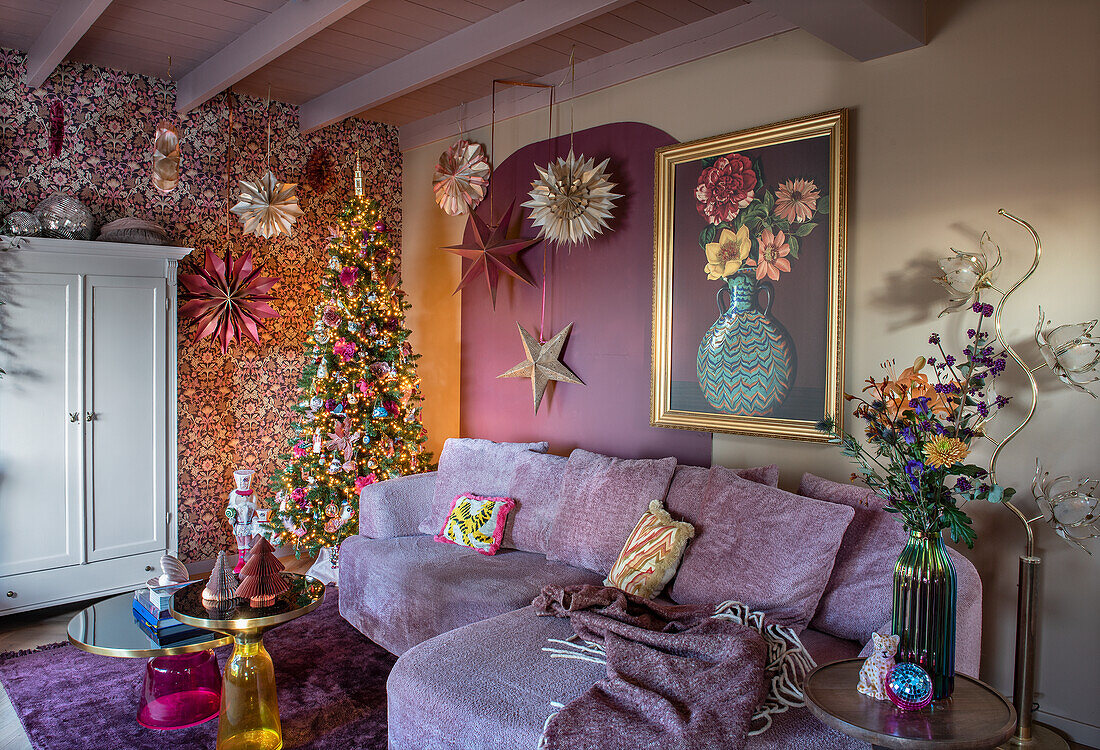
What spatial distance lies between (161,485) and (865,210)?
3894 mm

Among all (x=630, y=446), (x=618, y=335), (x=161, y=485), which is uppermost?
(x=618, y=335)

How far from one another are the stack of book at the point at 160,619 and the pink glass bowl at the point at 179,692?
154 mm

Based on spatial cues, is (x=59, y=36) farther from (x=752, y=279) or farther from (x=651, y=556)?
(x=651, y=556)

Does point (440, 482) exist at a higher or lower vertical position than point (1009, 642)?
higher

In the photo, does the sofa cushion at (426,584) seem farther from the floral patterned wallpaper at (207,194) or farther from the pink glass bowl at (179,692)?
the floral patterned wallpaper at (207,194)

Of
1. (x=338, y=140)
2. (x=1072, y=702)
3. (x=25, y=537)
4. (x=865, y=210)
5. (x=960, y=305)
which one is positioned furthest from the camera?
(x=338, y=140)

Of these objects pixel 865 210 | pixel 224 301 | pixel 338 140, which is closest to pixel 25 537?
pixel 224 301

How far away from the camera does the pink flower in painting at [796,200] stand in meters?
3.24

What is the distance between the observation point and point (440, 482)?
159 inches

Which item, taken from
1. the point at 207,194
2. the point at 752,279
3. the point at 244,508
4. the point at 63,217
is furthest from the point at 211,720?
the point at 207,194

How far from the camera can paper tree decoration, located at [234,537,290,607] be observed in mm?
2723

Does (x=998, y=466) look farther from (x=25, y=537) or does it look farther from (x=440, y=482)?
(x=25, y=537)

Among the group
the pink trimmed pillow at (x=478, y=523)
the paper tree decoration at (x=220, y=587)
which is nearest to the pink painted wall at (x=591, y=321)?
the pink trimmed pillow at (x=478, y=523)

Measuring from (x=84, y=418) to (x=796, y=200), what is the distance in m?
3.74
